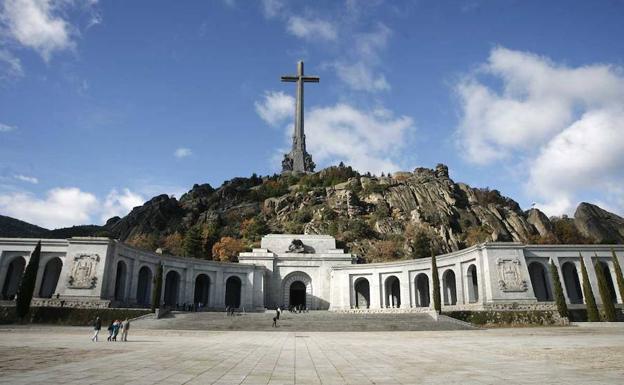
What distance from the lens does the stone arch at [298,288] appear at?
1945 inches

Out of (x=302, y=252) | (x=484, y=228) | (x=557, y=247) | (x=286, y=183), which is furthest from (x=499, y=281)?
(x=286, y=183)

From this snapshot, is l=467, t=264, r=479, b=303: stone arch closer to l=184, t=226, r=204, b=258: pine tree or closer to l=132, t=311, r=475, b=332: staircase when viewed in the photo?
l=132, t=311, r=475, b=332: staircase

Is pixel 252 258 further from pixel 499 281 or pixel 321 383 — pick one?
pixel 321 383

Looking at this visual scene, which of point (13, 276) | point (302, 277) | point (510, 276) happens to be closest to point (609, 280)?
point (510, 276)

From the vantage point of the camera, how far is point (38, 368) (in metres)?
9.67

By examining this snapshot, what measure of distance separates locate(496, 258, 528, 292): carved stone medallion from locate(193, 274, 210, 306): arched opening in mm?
30513

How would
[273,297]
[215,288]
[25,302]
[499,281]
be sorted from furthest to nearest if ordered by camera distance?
[273,297]
[215,288]
[499,281]
[25,302]

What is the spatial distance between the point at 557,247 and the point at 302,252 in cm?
2809

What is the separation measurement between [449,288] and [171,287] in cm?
3107

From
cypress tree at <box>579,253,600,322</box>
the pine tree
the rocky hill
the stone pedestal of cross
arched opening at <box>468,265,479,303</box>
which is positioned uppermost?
the stone pedestal of cross

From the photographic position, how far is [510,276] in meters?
35.5

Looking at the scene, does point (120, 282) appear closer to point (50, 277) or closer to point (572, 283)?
point (50, 277)

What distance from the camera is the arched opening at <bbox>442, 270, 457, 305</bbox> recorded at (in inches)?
1708

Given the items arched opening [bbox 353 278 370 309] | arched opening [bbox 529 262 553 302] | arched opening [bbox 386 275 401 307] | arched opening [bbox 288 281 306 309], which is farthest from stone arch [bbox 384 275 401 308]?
arched opening [bbox 529 262 553 302]
